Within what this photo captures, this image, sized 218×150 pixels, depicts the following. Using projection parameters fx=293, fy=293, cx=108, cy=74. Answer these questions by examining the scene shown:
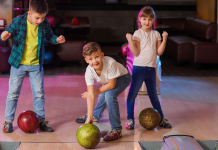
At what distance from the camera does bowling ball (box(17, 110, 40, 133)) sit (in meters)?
3.03

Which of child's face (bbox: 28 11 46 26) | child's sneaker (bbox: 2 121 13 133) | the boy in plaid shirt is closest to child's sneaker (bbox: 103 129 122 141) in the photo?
the boy in plaid shirt

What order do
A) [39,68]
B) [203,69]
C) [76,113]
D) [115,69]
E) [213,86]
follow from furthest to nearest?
[203,69] → [213,86] → [76,113] → [39,68] → [115,69]

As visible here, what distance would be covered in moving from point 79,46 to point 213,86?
10.7ft

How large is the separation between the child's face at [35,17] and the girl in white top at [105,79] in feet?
1.93

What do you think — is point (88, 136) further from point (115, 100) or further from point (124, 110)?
point (124, 110)

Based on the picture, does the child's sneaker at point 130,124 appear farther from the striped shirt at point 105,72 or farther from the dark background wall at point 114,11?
the dark background wall at point 114,11

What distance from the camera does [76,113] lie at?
12.5 feet

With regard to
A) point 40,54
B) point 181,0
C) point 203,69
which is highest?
point 181,0

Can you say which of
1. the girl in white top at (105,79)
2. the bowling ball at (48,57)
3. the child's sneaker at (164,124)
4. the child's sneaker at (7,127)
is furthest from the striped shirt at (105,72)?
the bowling ball at (48,57)

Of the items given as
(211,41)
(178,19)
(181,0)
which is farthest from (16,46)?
(181,0)

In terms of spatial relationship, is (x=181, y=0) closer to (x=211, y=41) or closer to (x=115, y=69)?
(x=211, y=41)

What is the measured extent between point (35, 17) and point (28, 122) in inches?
42.5

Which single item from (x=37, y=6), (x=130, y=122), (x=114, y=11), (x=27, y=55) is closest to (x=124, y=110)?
(x=130, y=122)

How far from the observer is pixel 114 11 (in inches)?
432
